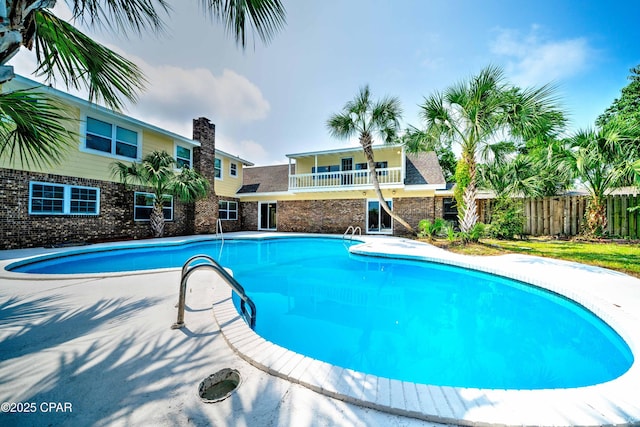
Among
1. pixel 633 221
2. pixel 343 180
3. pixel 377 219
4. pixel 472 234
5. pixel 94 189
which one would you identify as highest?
pixel 343 180

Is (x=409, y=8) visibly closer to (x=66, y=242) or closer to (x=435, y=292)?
(x=435, y=292)

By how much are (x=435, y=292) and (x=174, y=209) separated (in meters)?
14.5

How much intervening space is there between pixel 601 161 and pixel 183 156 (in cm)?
2024

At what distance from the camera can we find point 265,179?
20.5m

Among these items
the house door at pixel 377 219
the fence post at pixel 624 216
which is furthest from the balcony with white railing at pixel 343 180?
the fence post at pixel 624 216

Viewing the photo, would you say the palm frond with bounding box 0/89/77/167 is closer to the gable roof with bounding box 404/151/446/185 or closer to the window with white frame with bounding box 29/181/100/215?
the window with white frame with bounding box 29/181/100/215

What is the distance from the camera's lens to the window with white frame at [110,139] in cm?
1100

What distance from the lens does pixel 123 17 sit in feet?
8.01

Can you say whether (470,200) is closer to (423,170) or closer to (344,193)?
(423,170)

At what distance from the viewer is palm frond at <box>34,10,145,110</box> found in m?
2.28

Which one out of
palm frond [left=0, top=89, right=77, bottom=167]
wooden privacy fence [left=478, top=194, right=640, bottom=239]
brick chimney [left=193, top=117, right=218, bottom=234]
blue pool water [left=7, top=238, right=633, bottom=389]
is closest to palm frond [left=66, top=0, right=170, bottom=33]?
palm frond [left=0, top=89, right=77, bottom=167]

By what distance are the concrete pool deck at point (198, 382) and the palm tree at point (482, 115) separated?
753 centimetres

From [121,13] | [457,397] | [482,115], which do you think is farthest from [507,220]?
[121,13]

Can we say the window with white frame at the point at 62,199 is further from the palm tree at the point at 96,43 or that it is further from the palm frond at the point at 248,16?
the palm frond at the point at 248,16
